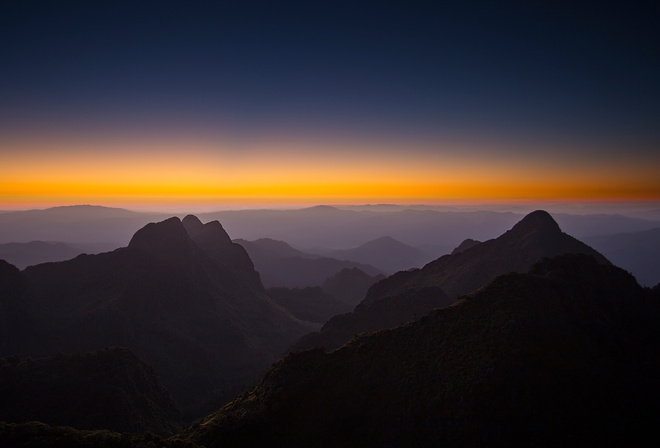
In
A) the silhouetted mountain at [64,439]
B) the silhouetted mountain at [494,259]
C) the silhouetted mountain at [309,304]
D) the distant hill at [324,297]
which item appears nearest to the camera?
the silhouetted mountain at [64,439]

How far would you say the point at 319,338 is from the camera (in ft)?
205

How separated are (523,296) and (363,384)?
15119 millimetres

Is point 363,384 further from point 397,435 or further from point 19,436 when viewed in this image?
point 19,436

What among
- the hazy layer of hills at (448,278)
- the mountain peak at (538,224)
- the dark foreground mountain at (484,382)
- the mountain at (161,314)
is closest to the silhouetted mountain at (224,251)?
the mountain at (161,314)

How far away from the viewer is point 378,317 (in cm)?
6344

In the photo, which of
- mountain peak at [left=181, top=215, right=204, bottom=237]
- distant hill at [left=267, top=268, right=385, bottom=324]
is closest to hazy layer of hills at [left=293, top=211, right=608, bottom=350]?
distant hill at [left=267, top=268, right=385, bottom=324]

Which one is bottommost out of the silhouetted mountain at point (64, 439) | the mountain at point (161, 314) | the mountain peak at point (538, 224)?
the mountain at point (161, 314)

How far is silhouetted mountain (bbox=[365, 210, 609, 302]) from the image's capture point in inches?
3014

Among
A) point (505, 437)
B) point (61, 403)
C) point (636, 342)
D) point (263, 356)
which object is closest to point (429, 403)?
point (505, 437)

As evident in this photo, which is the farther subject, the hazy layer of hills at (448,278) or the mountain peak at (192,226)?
the mountain peak at (192,226)

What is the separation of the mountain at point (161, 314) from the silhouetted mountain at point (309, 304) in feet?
35.6

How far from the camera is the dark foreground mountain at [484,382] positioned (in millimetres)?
20859

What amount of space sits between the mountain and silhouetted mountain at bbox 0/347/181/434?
15.9 meters

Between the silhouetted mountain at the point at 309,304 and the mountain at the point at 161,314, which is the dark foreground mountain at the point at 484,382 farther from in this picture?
the silhouetted mountain at the point at 309,304
